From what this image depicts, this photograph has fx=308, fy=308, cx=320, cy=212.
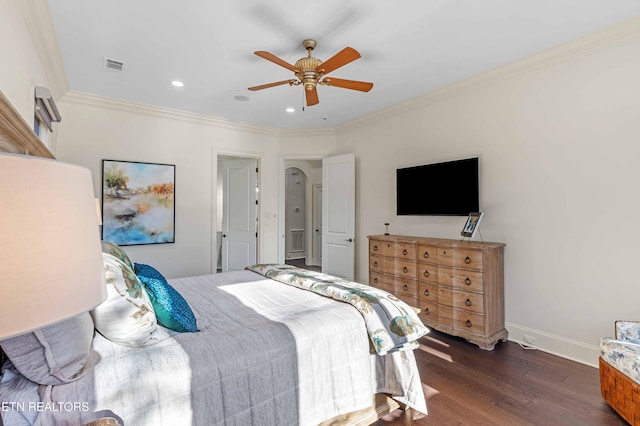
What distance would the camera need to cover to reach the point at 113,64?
3.01m

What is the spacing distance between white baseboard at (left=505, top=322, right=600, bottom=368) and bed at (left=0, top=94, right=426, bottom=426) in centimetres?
172

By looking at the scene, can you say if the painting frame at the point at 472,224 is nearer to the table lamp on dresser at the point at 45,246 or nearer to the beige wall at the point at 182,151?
the beige wall at the point at 182,151

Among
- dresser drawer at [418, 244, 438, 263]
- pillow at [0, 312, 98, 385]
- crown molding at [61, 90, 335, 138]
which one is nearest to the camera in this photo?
pillow at [0, 312, 98, 385]

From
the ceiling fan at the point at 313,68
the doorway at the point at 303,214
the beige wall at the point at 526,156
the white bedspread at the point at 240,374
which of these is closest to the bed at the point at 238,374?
the white bedspread at the point at 240,374

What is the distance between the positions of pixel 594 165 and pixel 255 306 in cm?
296

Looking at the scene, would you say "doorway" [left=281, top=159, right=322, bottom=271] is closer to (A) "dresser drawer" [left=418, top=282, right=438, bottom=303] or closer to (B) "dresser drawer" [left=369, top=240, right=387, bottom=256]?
(B) "dresser drawer" [left=369, top=240, right=387, bottom=256]

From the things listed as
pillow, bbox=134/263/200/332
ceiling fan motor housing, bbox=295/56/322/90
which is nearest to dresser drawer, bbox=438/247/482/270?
ceiling fan motor housing, bbox=295/56/322/90

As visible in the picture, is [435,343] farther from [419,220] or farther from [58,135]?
[58,135]

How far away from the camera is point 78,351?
108cm

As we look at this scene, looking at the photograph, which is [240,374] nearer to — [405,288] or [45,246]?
[45,246]

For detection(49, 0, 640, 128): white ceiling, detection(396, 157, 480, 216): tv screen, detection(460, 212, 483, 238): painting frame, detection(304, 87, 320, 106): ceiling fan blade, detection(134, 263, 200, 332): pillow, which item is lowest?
detection(134, 263, 200, 332): pillow

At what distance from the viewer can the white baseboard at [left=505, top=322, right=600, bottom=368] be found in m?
2.59

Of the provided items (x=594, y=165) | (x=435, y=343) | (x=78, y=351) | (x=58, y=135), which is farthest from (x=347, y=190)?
(x=78, y=351)

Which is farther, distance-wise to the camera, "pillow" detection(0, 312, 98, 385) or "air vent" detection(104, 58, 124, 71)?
"air vent" detection(104, 58, 124, 71)
